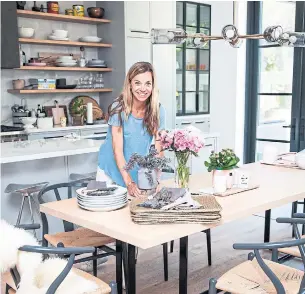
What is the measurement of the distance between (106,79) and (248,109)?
6.51ft

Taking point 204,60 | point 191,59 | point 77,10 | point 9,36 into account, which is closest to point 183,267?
point 9,36

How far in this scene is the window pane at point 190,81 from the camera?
6.55m

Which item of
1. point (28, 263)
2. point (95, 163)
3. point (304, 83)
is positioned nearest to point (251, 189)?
point (28, 263)

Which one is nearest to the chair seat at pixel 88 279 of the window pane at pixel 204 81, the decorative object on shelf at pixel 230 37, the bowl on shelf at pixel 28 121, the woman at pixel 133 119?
the woman at pixel 133 119

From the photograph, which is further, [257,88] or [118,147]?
[257,88]

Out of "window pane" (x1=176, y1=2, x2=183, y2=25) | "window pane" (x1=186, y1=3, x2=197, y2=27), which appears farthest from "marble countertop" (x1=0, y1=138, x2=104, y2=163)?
"window pane" (x1=186, y1=3, x2=197, y2=27)

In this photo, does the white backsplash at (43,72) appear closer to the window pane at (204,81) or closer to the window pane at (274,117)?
the window pane at (204,81)

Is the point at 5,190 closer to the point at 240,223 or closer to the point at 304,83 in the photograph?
the point at 240,223

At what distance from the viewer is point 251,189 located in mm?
2480

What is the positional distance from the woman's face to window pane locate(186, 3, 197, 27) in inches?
168

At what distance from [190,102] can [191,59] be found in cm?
63

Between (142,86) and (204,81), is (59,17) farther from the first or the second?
(142,86)

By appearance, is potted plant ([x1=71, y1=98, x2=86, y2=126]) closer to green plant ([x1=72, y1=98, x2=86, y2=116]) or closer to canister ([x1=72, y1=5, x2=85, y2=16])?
green plant ([x1=72, y1=98, x2=86, y2=116])

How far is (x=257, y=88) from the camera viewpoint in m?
5.98
